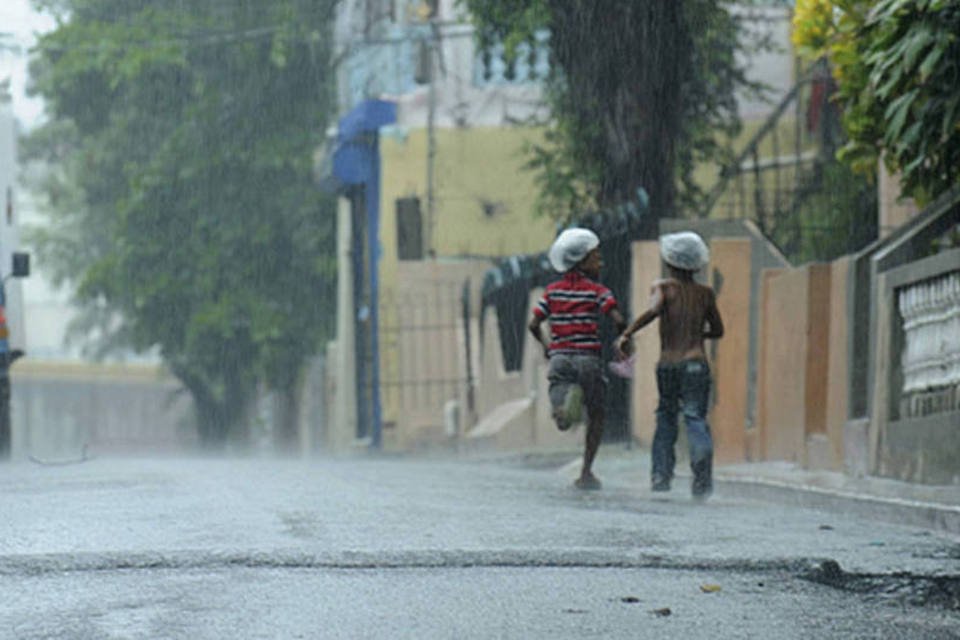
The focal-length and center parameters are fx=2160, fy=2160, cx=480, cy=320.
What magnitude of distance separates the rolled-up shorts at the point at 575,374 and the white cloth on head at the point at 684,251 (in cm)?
82

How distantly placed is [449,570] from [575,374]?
18.6 ft

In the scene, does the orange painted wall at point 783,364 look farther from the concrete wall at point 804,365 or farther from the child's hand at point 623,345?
the child's hand at point 623,345

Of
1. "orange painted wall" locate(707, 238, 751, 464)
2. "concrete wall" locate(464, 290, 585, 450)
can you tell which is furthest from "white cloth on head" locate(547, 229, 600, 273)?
"concrete wall" locate(464, 290, 585, 450)

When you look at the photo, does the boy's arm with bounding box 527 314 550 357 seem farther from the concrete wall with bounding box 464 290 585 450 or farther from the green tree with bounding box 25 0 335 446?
the green tree with bounding box 25 0 335 446

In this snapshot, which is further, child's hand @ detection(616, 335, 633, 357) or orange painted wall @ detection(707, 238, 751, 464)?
orange painted wall @ detection(707, 238, 751, 464)

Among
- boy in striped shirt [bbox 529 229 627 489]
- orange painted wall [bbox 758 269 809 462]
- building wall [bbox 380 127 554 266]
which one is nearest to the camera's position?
boy in striped shirt [bbox 529 229 627 489]

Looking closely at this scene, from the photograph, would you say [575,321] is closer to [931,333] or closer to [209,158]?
[931,333]

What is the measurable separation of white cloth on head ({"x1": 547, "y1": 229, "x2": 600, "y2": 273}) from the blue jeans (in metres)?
0.84

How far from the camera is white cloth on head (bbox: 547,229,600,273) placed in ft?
42.9

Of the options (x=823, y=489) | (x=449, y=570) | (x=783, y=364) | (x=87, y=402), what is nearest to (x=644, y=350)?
(x=783, y=364)

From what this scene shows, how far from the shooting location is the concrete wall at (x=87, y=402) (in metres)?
71.8

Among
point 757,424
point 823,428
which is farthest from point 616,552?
point 757,424

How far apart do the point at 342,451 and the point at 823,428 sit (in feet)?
78.5

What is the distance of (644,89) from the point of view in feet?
69.0
